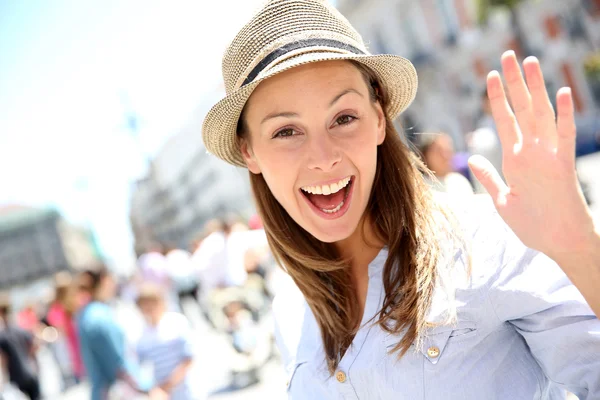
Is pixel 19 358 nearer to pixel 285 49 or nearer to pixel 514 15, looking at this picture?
pixel 285 49

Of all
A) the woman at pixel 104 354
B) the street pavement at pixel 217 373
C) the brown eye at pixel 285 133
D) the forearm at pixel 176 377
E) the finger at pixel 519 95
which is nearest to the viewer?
the finger at pixel 519 95

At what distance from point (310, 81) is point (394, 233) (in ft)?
1.65

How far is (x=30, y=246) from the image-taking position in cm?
6925

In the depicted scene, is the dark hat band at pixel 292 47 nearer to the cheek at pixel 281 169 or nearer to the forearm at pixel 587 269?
the cheek at pixel 281 169

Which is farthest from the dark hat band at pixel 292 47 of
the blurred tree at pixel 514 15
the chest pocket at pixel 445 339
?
the blurred tree at pixel 514 15

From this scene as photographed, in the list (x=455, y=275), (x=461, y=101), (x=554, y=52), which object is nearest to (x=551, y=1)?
(x=554, y=52)

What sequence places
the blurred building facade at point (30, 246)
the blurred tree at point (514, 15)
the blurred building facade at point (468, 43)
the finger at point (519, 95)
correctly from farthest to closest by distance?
the blurred building facade at point (30, 246) < the blurred tree at point (514, 15) < the blurred building facade at point (468, 43) < the finger at point (519, 95)

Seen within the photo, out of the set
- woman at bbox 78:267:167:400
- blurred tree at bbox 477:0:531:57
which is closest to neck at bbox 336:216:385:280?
woman at bbox 78:267:167:400

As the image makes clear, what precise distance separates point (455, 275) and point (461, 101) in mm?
28100

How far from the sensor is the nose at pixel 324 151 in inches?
61.1

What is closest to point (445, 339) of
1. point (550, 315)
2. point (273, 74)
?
point (550, 315)

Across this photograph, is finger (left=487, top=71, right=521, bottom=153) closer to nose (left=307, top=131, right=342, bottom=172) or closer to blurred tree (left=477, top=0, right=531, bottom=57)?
nose (left=307, top=131, right=342, bottom=172)

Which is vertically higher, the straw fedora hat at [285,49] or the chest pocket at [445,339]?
the straw fedora hat at [285,49]

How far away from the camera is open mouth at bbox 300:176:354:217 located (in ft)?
5.32
